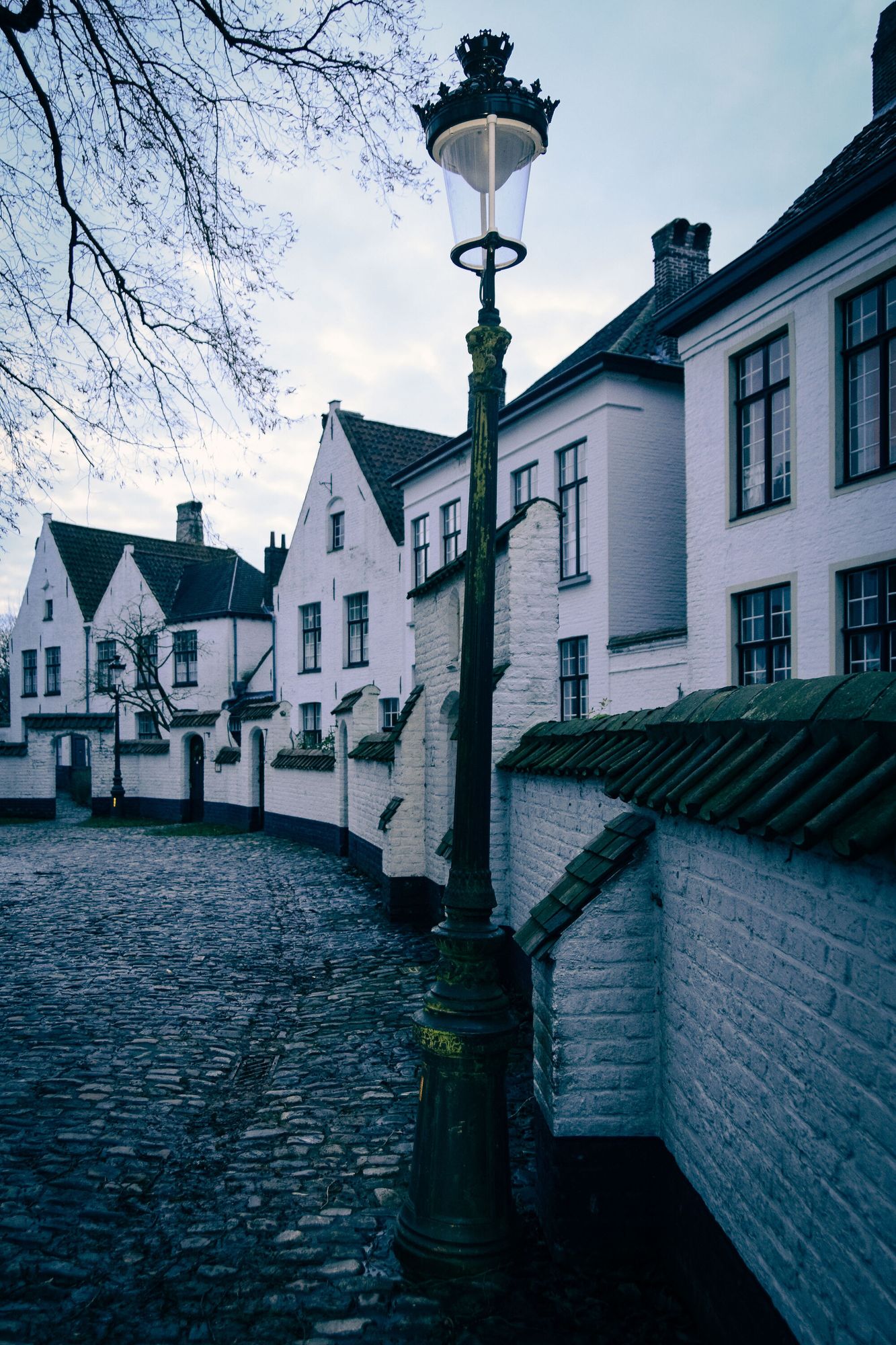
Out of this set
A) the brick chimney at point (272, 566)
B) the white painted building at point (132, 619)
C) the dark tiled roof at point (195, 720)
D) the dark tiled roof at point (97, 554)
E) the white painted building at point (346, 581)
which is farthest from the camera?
the dark tiled roof at point (97, 554)

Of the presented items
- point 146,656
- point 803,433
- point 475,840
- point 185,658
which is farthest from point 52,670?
point 475,840

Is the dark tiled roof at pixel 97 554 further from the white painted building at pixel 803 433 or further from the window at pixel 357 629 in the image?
the white painted building at pixel 803 433

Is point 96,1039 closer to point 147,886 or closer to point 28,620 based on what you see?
point 147,886

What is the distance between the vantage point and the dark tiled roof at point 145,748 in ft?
81.9

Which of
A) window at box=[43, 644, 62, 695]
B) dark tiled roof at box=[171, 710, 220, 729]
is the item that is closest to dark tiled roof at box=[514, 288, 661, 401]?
dark tiled roof at box=[171, 710, 220, 729]

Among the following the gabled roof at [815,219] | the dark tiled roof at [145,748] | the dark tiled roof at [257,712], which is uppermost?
the gabled roof at [815,219]

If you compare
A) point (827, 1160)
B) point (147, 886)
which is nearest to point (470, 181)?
point (827, 1160)

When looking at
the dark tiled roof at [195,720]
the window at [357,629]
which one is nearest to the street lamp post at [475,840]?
the dark tiled roof at [195,720]

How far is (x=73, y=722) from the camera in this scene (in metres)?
25.3

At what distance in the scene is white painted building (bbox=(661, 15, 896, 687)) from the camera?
36.8 ft

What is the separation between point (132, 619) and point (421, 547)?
15.9m

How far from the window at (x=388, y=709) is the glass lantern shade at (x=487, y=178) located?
20286mm

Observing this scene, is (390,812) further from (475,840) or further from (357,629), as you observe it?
(357,629)

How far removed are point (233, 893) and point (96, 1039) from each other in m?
6.08
